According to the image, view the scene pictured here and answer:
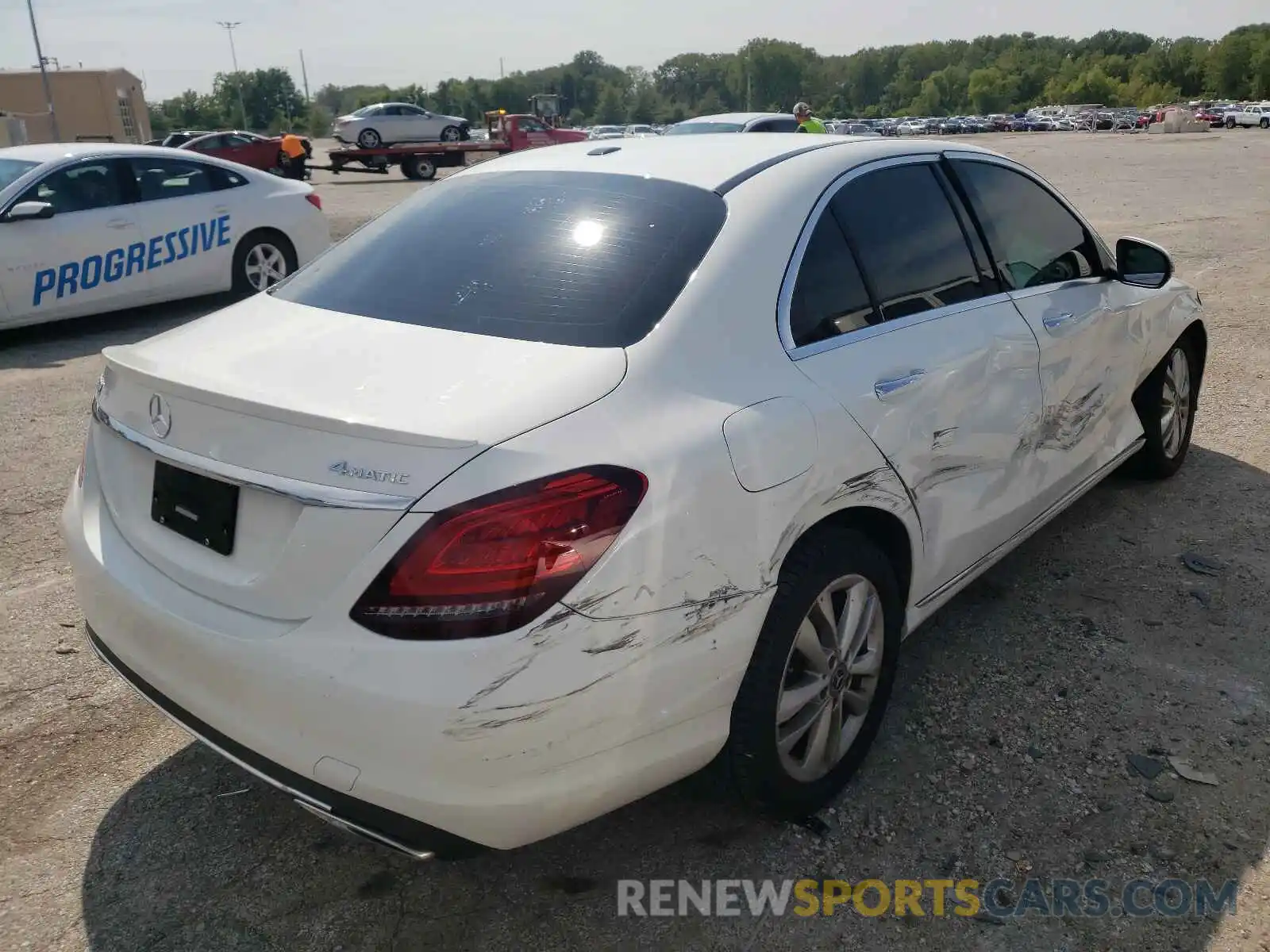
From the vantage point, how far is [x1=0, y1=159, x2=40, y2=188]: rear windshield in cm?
792

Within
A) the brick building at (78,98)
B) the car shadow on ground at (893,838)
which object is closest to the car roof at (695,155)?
the car shadow on ground at (893,838)

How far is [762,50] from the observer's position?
163 meters

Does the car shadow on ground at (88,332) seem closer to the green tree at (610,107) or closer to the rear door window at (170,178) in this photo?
the rear door window at (170,178)

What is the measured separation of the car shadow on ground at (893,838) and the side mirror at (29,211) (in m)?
6.25

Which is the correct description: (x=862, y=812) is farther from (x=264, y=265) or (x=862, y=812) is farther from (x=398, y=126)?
(x=398, y=126)

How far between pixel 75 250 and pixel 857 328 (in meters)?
7.34

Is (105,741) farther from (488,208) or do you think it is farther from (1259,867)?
(1259,867)

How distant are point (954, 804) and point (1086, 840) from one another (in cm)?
32

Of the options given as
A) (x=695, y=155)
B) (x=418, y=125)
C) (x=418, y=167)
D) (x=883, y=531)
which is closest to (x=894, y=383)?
(x=883, y=531)

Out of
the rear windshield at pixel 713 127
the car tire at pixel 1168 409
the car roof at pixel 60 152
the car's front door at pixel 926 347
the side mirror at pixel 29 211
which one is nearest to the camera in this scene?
the car's front door at pixel 926 347

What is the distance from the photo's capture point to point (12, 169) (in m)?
8.02

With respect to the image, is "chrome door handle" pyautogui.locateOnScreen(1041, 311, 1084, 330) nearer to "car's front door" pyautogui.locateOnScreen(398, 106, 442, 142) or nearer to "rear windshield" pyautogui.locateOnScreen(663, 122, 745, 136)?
"rear windshield" pyautogui.locateOnScreen(663, 122, 745, 136)

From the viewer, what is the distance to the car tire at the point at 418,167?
28.8m

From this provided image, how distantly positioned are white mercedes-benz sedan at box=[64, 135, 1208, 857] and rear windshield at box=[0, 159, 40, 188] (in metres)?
6.32
